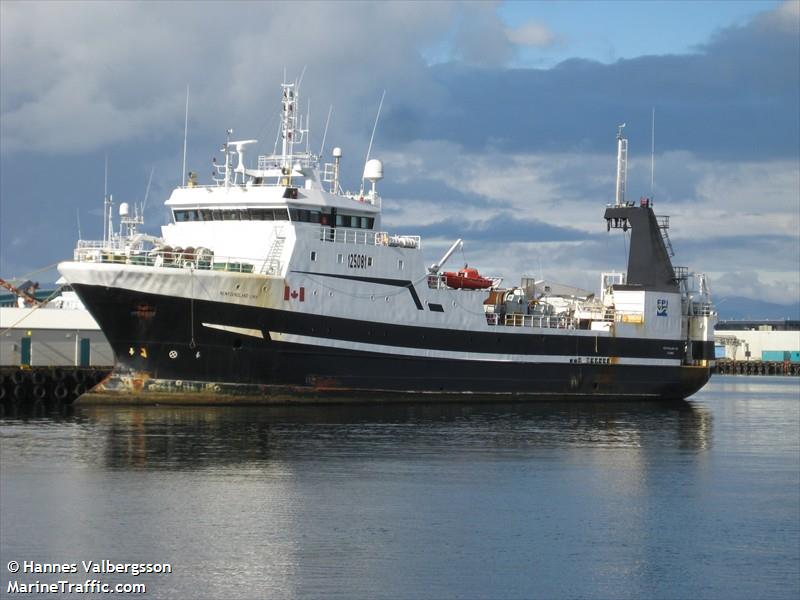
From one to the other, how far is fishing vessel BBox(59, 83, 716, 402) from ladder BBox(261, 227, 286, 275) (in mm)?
46

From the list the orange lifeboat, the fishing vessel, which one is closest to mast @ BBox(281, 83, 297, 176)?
the fishing vessel

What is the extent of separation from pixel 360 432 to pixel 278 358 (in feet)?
19.7

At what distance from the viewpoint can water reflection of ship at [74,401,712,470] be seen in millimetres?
28078

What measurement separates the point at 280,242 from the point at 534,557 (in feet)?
70.0

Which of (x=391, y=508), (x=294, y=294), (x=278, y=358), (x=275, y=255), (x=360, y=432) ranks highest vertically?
(x=275, y=255)

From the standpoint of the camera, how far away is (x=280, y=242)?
38344 millimetres

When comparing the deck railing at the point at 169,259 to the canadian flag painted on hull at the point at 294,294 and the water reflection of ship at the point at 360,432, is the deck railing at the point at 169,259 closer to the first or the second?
the canadian flag painted on hull at the point at 294,294

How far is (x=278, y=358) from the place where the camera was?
3806 centimetres

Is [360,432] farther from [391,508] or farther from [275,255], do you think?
[391,508]

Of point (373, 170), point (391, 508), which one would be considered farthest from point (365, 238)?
point (391, 508)

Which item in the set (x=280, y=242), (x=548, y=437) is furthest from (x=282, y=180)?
(x=548, y=437)

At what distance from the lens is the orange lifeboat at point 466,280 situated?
44188mm

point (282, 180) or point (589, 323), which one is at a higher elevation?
point (282, 180)

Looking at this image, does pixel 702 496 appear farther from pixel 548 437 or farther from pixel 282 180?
pixel 282 180
